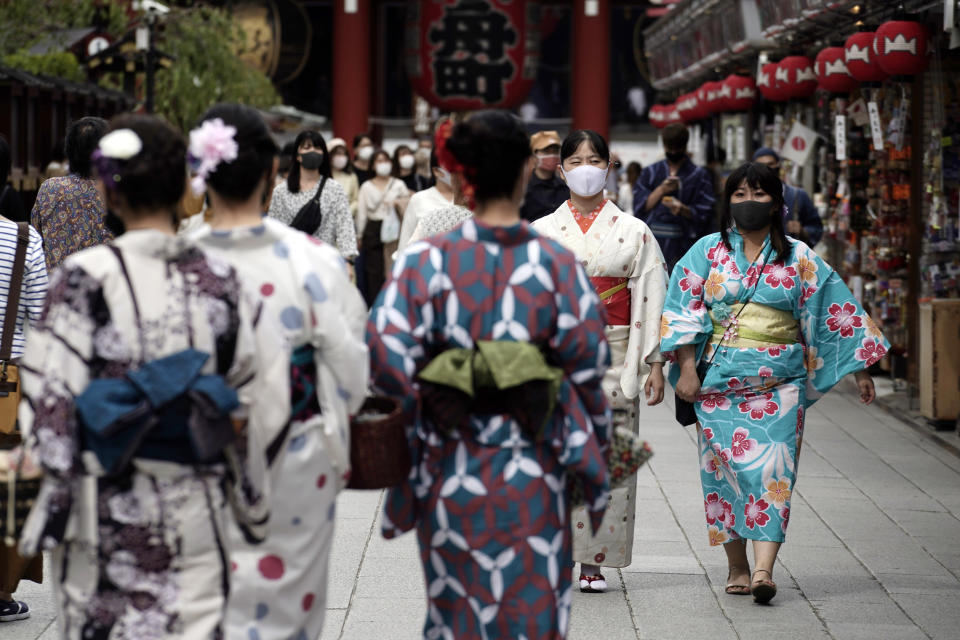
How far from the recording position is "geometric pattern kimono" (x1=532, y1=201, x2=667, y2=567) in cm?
592

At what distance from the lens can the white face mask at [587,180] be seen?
19.4 ft

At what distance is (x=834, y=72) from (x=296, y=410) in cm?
840

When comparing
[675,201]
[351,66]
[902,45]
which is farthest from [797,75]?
[351,66]

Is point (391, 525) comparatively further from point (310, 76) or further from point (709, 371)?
point (310, 76)

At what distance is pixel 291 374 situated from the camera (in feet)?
12.2

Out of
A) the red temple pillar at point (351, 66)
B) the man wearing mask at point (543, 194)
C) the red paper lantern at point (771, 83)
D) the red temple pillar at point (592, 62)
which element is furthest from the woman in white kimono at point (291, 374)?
the red temple pillar at point (592, 62)

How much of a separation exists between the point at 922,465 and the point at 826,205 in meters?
4.92

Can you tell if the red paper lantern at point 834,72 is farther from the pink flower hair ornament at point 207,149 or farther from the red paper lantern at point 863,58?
the pink flower hair ornament at point 207,149

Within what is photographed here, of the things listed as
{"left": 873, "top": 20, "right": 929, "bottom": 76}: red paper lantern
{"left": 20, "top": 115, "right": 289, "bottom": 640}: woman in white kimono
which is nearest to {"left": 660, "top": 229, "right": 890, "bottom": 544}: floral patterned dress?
{"left": 20, "top": 115, "right": 289, "bottom": 640}: woman in white kimono

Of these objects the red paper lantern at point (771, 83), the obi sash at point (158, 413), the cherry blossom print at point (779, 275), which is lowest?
the obi sash at point (158, 413)

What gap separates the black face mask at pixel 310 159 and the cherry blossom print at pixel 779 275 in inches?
166

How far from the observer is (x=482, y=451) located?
3.86 meters

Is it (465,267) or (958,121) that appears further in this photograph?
(958,121)

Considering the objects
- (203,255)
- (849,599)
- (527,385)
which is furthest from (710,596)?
(203,255)
